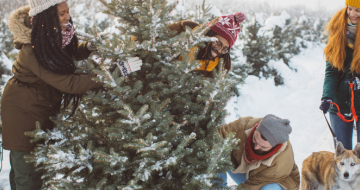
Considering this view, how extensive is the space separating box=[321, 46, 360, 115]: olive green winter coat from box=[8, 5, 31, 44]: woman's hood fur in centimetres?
315

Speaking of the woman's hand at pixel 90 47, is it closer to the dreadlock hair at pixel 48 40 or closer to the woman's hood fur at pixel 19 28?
the dreadlock hair at pixel 48 40

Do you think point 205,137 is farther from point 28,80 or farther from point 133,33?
point 28,80

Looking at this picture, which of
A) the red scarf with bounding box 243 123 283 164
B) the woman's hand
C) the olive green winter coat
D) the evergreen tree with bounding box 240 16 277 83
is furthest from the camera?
the evergreen tree with bounding box 240 16 277 83

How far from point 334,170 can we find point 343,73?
3.79 feet

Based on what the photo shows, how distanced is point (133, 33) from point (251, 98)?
571 centimetres

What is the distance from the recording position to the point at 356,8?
229 cm

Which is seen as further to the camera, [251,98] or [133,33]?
[251,98]

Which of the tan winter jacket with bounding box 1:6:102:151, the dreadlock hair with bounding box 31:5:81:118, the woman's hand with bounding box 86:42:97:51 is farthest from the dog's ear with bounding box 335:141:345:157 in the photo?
the dreadlock hair with bounding box 31:5:81:118

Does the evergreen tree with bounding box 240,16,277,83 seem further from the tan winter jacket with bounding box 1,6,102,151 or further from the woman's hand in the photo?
the tan winter jacket with bounding box 1,6,102,151

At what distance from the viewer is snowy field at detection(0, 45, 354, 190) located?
15.5 ft

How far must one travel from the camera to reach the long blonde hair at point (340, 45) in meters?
2.41

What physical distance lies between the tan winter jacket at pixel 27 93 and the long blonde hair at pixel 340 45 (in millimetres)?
2643

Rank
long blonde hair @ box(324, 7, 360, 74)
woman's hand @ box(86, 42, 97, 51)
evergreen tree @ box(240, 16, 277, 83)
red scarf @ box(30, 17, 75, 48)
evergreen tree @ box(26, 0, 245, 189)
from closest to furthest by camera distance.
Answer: evergreen tree @ box(26, 0, 245, 189), red scarf @ box(30, 17, 75, 48), woman's hand @ box(86, 42, 97, 51), long blonde hair @ box(324, 7, 360, 74), evergreen tree @ box(240, 16, 277, 83)

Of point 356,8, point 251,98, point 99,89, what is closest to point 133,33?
point 99,89
